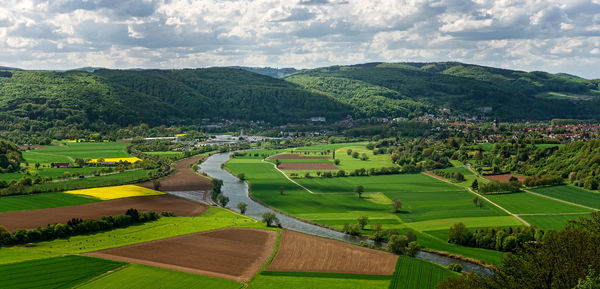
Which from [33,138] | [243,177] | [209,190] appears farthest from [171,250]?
[33,138]

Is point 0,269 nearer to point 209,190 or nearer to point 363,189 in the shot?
point 209,190

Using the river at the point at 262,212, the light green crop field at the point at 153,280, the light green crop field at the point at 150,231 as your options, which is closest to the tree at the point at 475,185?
the river at the point at 262,212

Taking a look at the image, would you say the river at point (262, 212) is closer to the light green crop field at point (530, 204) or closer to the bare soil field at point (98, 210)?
the bare soil field at point (98, 210)

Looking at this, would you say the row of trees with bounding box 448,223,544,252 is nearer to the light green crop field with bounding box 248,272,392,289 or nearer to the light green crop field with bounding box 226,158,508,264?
the light green crop field with bounding box 226,158,508,264

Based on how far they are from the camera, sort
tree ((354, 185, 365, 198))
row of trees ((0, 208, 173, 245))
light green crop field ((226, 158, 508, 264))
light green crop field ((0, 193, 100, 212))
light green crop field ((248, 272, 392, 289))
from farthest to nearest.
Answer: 1. tree ((354, 185, 365, 198))
2. light green crop field ((0, 193, 100, 212))
3. light green crop field ((226, 158, 508, 264))
4. row of trees ((0, 208, 173, 245))
5. light green crop field ((248, 272, 392, 289))

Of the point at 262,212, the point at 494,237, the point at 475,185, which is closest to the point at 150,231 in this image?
the point at 262,212

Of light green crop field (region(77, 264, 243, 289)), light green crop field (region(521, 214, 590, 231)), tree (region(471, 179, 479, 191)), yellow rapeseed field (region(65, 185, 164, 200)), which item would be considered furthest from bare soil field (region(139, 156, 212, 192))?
light green crop field (region(521, 214, 590, 231))
